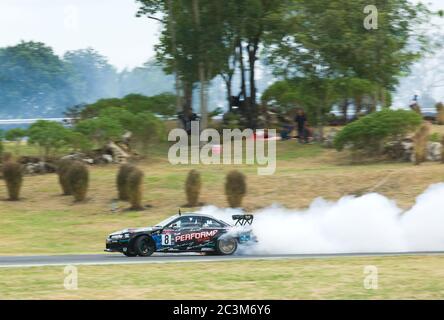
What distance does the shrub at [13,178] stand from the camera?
107 ft

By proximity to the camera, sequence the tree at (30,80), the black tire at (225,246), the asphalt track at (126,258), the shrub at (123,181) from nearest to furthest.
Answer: the asphalt track at (126,258)
the black tire at (225,246)
the shrub at (123,181)
the tree at (30,80)

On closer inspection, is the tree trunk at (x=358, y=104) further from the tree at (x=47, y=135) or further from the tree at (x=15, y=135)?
the tree at (x=15, y=135)

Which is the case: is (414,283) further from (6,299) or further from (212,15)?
(212,15)

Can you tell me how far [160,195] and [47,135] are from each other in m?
6.94

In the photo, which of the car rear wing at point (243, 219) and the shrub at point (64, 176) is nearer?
the car rear wing at point (243, 219)

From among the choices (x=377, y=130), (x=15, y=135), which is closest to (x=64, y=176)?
(x=15, y=135)

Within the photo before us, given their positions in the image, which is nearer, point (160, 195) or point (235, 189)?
point (235, 189)

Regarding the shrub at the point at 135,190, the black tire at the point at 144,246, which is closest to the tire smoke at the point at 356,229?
the black tire at the point at 144,246

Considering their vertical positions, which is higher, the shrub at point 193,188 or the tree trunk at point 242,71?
the tree trunk at point 242,71

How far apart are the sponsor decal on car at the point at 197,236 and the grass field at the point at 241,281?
214cm

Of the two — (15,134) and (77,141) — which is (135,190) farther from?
(15,134)

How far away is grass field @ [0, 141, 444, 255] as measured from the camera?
90.8 ft

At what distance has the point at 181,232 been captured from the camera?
21281 millimetres

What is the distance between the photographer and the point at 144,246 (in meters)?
21.0
